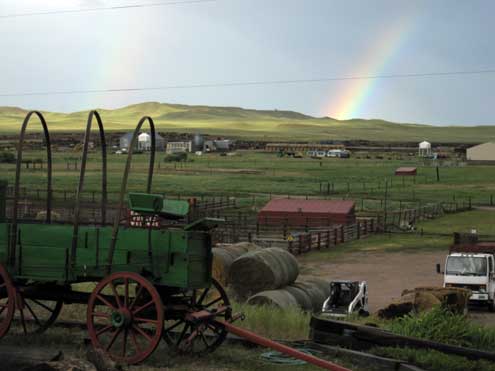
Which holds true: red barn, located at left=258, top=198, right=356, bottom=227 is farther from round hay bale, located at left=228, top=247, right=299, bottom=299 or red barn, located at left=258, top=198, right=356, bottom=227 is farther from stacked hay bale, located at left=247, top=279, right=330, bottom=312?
round hay bale, located at left=228, top=247, right=299, bottom=299

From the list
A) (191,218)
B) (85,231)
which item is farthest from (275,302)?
(191,218)

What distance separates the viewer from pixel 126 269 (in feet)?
29.3

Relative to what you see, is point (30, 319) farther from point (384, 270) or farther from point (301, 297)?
point (384, 270)

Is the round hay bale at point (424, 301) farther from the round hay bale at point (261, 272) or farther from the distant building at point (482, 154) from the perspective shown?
the distant building at point (482, 154)

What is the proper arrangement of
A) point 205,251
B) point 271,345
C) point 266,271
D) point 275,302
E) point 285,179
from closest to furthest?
point 271,345, point 205,251, point 275,302, point 266,271, point 285,179

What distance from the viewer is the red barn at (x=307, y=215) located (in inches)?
1762

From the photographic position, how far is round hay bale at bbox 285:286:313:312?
724 inches

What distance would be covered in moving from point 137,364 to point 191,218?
30292 millimetres

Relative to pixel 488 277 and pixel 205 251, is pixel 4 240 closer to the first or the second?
pixel 205 251

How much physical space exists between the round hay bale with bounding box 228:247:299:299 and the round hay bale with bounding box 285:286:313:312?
1.62ft

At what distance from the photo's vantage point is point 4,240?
9.46 m

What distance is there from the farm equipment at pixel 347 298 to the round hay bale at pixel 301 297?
495 millimetres

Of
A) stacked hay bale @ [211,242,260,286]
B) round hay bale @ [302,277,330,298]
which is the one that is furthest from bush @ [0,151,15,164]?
round hay bale @ [302,277,330,298]

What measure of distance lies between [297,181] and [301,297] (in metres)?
65.2
